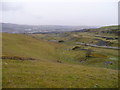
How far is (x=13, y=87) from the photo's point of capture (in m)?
11.5

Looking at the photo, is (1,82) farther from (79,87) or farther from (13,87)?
(79,87)

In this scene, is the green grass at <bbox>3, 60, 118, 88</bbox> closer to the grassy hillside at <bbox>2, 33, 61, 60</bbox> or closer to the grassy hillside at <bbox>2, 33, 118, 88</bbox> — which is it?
the grassy hillside at <bbox>2, 33, 118, 88</bbox>

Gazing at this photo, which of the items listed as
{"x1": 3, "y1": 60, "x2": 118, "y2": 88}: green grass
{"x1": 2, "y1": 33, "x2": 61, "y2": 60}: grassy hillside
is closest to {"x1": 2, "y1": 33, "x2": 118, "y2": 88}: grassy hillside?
{"x1": 3, "y1": 60, "x2": 118, "y2": 88}: green grass

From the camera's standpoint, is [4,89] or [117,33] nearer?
[4,89]

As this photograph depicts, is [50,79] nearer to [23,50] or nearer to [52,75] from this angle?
[52,75]

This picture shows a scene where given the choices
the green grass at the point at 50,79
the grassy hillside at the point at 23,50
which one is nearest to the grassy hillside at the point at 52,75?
the green grass at the point at 50,79

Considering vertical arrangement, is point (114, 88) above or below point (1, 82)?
below

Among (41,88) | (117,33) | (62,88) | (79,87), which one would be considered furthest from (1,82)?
(117,33)

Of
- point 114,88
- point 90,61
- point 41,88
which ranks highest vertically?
point 41,88

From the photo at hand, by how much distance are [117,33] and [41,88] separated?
6662 inches

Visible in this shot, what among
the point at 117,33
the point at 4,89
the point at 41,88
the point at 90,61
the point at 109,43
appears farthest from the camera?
the point at 117,33

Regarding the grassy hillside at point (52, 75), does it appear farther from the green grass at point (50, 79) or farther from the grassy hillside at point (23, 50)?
the grassy hillside at point (23, 50)

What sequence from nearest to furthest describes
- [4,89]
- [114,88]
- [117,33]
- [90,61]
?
[4,89] → [114,88] → [90,61] → [117,33]

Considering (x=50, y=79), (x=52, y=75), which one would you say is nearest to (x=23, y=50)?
(x=52, y=75)
